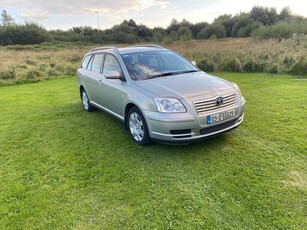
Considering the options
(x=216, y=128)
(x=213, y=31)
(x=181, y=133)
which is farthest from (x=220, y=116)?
(x=213, y=31)

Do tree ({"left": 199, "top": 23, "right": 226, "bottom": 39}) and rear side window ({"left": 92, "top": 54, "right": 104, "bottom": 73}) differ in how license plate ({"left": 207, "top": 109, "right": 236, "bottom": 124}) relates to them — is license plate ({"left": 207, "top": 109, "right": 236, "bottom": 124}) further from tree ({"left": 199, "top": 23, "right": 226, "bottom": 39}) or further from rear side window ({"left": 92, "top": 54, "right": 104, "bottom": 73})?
tree ({"left": 199, "top": 23, "right": 226, "bottom": 39})

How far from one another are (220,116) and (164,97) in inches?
34.4

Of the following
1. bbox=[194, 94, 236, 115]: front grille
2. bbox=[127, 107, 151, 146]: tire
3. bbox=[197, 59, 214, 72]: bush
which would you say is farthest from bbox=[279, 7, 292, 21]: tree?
bbox=[127, 107, 151, 146]: tire

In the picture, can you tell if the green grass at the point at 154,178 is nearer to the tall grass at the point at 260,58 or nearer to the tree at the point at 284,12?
the tall grass at the point at 260,58

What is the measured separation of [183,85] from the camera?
154 inches

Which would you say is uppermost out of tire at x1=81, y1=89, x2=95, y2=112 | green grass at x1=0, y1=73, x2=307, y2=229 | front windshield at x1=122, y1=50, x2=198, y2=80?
front windshield at x1=122, y1=50, x2=198, y2=80

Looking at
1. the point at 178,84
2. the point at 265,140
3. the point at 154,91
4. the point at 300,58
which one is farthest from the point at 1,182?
the point at 300,58

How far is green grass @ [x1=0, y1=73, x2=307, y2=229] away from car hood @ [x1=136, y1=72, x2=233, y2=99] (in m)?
0.93

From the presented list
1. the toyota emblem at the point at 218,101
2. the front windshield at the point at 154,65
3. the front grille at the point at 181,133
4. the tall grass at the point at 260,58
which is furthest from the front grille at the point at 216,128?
the tall grass at the point at 260,58

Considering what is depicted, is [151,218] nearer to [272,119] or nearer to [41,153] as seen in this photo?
[41,153]

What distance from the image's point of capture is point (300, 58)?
1059 cm

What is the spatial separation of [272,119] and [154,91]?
9.19 ft

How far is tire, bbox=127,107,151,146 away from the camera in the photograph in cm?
397

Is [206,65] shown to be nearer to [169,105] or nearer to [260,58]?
[260,58]
